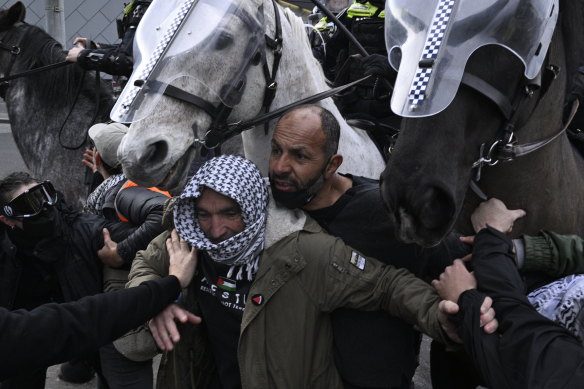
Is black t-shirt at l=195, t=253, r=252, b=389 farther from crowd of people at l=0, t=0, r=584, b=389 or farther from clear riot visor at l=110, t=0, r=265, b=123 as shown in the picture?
clear riot visor at l=110, t=0, r=265, b=123

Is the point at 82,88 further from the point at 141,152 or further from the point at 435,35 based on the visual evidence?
the point at 435,35

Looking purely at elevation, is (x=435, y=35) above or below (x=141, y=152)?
above

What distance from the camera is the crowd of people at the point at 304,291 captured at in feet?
6.15

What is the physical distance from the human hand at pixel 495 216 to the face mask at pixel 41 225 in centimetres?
188

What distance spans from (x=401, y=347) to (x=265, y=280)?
0.55 metres

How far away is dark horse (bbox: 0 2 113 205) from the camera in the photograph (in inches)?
181

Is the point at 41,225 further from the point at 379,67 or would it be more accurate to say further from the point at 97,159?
the point at 379,67

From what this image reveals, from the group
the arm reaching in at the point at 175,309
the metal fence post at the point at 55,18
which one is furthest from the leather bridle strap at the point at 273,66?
the metal fence post at the point at 55,18

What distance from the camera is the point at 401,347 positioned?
86.7 inches

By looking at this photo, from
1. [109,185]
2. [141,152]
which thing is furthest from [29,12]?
[141,152]

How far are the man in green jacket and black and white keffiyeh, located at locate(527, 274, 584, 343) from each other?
366mm

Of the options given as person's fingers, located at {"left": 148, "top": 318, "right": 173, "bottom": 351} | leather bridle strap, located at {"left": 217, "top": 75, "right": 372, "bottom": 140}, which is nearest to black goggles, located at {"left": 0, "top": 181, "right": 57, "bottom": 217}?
leather bridle strap, located at {"left": 217, "top": 75, "right": 372, "bottom": 140}

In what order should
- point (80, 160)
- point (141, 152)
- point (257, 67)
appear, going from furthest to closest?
point (80, 160) < point (257, 67) < point (141, 152)

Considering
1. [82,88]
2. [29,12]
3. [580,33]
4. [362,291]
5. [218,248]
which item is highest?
[580,33]
